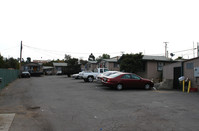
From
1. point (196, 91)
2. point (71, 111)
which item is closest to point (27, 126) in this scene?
point (71, 111)

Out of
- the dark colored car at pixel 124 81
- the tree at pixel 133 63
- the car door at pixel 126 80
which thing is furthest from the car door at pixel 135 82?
the tree at pixel 133 63

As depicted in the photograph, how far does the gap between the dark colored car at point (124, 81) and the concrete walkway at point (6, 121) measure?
28.7 feet

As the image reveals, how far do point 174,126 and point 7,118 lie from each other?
5.48 metres

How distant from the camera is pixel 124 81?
47.7ft

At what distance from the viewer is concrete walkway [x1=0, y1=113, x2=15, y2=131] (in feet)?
16.6

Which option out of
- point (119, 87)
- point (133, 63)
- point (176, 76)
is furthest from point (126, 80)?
point (133, 63)

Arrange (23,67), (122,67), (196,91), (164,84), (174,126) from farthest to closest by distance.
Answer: (23,67) → (122,67) → (164,84) → (196,91) → (174,126)

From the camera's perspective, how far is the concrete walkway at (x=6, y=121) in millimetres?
5053

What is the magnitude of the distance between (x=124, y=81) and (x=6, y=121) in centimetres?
1028

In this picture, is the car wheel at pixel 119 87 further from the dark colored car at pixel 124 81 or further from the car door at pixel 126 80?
the car door at pixel 126 80

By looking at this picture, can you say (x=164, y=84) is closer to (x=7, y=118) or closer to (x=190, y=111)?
(x=190, y=111)

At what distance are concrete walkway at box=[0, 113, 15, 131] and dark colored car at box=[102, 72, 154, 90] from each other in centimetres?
875

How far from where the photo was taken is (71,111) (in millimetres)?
7035

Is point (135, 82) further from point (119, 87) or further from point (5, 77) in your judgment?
point (5, 77)
